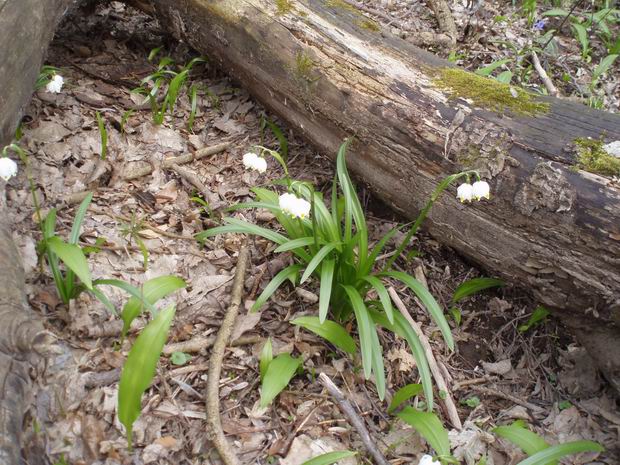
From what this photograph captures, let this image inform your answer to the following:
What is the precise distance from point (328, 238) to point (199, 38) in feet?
6.79

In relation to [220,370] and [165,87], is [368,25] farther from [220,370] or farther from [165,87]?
[220,370]

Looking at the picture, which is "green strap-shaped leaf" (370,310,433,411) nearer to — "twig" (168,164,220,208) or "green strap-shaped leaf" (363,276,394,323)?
"green strap-shaped leaf" (363,276,394,323)

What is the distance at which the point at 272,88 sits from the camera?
139 inches

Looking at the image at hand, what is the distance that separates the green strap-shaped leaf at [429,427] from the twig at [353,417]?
0.19 meters

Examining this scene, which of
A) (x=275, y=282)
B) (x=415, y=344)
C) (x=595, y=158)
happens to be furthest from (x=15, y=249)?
(x=595, y=158)

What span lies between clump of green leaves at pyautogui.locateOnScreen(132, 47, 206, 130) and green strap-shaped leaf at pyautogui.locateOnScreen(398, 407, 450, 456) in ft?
8.05

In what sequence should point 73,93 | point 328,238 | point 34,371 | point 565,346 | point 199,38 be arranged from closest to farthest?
point 34,371 < point 328,238 < point 565,346 < point 73,93 < point 199,38

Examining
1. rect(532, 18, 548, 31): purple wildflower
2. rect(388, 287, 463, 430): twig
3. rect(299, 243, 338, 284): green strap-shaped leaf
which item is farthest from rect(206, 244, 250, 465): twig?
rect(532, 18, 548, 31): purple wildflower

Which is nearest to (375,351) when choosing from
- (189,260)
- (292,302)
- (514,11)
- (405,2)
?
(292,302)

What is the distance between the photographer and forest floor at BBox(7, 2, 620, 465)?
7.18 feet

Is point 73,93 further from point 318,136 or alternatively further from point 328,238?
point 328,238

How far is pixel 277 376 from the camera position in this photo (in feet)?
7.70

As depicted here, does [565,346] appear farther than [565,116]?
Yes

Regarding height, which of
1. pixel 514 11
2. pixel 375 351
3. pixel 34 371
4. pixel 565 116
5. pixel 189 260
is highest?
pixel 514 11
